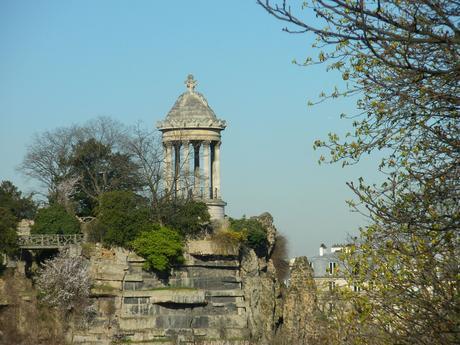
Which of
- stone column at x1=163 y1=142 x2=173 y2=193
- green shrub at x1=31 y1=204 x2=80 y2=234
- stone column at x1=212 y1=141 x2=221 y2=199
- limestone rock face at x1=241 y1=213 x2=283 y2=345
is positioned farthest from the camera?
stone column at x1=212 y1=141 x2=221 y2=199

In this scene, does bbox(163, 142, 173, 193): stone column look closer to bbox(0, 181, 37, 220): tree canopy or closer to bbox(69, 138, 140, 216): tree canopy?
bbox(69, 138, 140, 216): tree canopy

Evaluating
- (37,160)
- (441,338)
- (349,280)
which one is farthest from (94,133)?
(441,338)

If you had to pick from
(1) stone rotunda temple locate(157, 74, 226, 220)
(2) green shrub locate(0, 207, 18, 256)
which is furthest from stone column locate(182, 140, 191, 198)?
(2) green shrub locate(0, 207, 18, 256)

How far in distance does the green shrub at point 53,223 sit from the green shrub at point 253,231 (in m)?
11.0

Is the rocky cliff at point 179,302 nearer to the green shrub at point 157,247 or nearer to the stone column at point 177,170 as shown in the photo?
the green shrub at point 157,247

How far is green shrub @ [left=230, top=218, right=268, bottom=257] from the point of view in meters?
89.9

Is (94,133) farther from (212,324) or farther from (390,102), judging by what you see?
(390,102)

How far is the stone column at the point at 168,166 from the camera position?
89.5 m

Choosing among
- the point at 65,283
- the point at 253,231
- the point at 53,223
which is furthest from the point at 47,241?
the point at 253,231

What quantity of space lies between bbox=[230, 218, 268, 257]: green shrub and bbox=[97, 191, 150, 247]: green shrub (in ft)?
27.2

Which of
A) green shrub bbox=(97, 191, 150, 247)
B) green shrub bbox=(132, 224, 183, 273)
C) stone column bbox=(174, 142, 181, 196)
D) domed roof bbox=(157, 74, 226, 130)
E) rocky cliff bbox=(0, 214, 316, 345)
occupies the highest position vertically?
domed roof bbox=(157, 74, 226, 130)

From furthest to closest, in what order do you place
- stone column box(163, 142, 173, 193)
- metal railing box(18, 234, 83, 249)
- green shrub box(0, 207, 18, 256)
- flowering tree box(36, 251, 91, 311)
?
1. stone column box(163, 142, 173, 193)
2. metal railing box(18, 234, 83, 249)
3. green shrub box(0, 207, 18, 256)
4. flowering tree box(36, 251, 91, 311)

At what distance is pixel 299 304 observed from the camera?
91.9 meters

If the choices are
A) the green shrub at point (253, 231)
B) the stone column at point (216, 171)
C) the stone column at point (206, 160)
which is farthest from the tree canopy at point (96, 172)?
the green shrub at point (253, 231)
